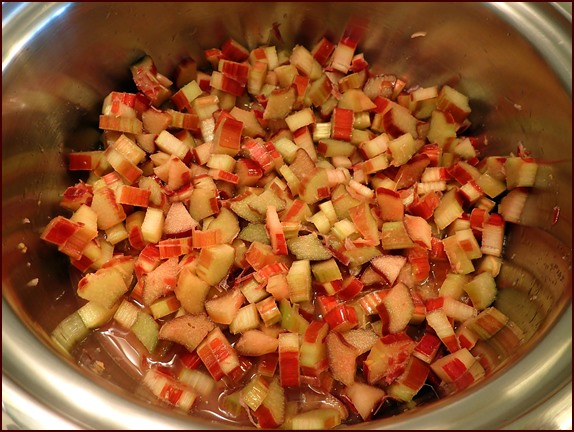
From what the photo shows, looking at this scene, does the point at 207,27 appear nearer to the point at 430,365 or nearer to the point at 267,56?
the point at 267,56

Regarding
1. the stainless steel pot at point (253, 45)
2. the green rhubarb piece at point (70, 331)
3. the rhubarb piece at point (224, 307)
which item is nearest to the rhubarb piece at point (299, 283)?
the rhubarb piece at point (224, 307)

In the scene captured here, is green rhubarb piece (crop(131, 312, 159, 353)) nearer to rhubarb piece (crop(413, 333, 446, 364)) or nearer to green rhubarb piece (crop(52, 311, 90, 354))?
green rhubarb piece (crop(52, 311, 90, 354))

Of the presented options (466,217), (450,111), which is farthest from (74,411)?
(450,111)

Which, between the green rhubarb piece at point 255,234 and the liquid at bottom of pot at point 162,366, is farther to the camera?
the green rhubarb piece at point 255,234

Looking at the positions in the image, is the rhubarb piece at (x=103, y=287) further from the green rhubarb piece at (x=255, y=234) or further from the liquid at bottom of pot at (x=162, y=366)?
the green rhubarb piece at (x=255, y=234)

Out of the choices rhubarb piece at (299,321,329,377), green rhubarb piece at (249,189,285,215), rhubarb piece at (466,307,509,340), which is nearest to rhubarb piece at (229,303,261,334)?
rhubarb piece at (299,321,329,377)

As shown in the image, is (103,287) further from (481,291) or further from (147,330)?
(481,291)

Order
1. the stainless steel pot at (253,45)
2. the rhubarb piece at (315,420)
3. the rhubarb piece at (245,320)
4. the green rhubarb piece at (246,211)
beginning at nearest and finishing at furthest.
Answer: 1. the stainless steel pot at (253,45)
2. the rhubarb piece at (315,420)
3. the rhubarb piece at (245,320)
4. the green rhubarb piece at (246,211)
